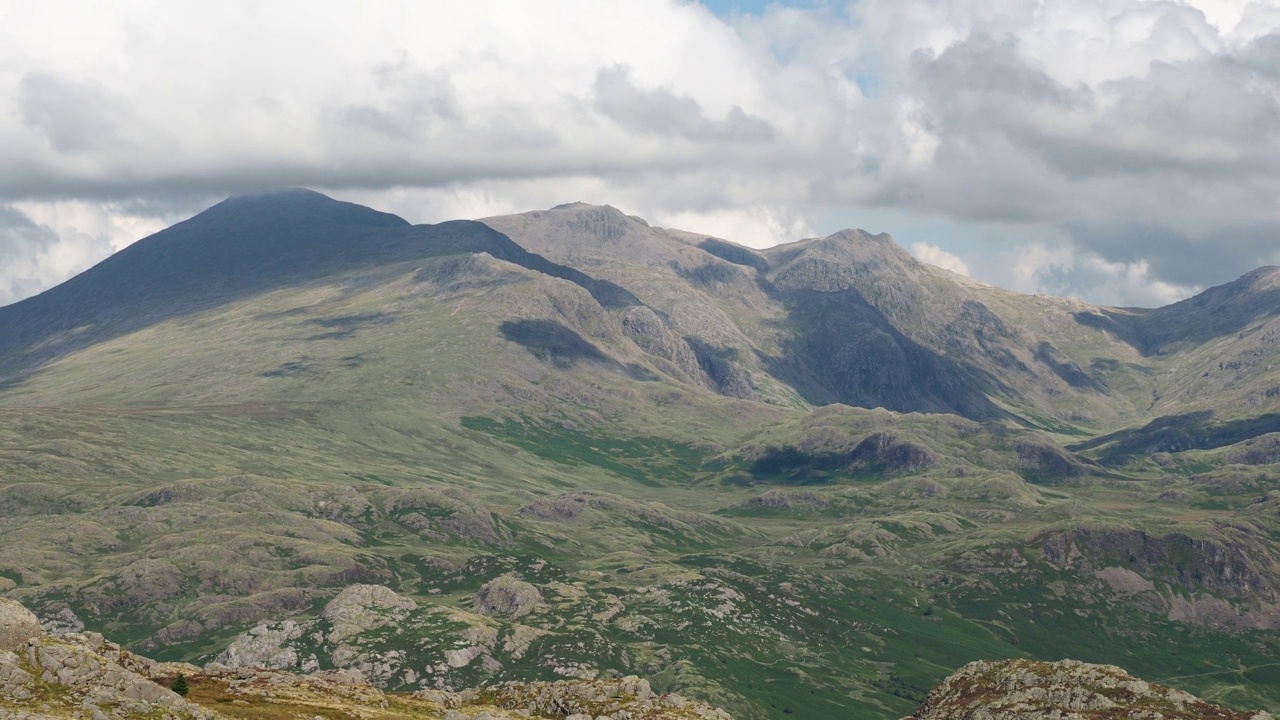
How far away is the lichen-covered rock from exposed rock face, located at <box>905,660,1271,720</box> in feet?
408

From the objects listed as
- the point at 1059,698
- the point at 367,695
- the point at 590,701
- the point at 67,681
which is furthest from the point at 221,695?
the point at 1059,698

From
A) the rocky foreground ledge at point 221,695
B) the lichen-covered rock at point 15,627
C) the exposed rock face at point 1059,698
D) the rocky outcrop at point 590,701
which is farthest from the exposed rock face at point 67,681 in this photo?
the exposed rock face at point 1059,698

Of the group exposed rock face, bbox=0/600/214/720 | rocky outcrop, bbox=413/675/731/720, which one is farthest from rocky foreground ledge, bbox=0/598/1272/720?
rocky outcrop, bbox=413/675/731/720

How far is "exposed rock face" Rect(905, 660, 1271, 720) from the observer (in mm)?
163000

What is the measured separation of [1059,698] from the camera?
172 m

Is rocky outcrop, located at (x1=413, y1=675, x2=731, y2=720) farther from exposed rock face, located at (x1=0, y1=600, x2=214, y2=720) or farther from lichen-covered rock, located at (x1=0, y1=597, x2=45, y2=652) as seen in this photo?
lichen-covered rock, located at (x1=0, y1=597, x2=45, y2=652)

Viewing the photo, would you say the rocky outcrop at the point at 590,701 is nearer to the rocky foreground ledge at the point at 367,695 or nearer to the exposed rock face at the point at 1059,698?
the rocky foreground ledge at the point at 367,695

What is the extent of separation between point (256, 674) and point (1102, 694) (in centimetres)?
12540

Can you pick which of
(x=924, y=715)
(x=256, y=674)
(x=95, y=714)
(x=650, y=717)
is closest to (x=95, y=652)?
(x=95, y=714)

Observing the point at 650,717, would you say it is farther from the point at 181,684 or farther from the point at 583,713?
the point at 181,684

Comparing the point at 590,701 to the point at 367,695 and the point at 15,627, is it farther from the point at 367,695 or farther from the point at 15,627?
the point at 15,627

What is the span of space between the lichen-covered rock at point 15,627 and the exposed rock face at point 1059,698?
124370 mm

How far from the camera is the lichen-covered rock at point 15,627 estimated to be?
119 m

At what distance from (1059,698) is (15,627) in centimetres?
14052
